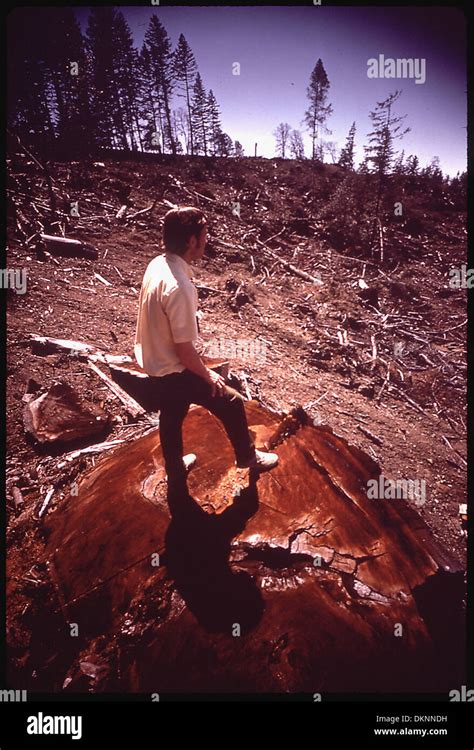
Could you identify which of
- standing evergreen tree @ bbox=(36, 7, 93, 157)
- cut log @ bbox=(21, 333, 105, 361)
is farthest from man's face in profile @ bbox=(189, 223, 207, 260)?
standing evergreen tree @ bbox=(36, 7, 93, 157)

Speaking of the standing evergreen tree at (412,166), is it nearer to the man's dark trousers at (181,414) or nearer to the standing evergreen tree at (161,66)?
the standing evergreen tree at (161,66)

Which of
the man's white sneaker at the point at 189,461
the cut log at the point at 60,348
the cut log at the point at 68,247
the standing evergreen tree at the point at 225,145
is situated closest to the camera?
the man's white sneaker at the point at 189,461

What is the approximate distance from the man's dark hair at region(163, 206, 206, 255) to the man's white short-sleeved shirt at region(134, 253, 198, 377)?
7 cm

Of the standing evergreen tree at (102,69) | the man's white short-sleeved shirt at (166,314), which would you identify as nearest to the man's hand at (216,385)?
the man's white short-sleeved shirt at (166,314)

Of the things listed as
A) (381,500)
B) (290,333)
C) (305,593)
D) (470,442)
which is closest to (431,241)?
(290,333)

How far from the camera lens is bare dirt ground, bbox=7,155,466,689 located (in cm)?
346

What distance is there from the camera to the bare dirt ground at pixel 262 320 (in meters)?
3.46

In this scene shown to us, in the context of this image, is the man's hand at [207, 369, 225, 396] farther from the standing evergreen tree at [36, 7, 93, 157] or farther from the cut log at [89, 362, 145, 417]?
the standing evergreen tree at [36, 7, 93, 157]

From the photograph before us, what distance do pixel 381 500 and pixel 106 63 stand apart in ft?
76.4

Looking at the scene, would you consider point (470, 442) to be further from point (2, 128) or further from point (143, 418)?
point (2, 128)

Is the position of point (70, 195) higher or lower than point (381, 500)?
higher

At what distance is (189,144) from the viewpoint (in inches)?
898

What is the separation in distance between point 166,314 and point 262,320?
578 cm

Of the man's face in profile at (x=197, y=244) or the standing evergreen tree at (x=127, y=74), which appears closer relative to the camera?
the man's face in profile at (x=197, y=244)
